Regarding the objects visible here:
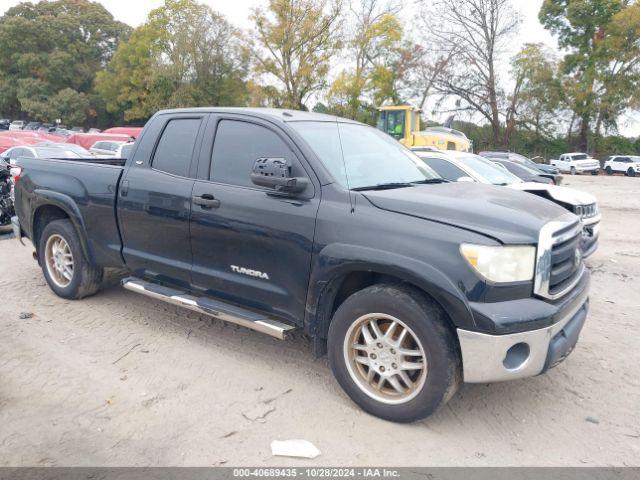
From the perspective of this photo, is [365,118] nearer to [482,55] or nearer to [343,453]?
[482,55]

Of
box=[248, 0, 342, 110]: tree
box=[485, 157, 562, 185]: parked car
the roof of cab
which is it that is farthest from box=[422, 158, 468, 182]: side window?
box=[248, 0, 342, 110]: tree

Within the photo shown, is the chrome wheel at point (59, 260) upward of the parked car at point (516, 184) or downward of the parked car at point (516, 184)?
downward

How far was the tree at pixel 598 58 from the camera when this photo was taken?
128 ft

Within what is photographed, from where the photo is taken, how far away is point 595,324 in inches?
205

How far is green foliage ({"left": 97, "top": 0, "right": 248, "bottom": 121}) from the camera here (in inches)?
1625

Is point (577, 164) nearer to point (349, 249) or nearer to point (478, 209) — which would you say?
point (478, 209)

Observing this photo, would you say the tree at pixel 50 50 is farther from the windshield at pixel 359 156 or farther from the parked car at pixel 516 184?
the windshield at pixel 359 156

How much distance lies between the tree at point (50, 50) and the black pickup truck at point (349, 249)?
2178 inches

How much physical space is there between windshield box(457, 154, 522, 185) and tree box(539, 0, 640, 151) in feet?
120

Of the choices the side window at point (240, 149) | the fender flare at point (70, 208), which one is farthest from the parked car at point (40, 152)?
the side window at point (240, 149)

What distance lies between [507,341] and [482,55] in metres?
45.4

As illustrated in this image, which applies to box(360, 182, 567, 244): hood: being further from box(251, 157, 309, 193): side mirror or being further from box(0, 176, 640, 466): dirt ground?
box(0, 176, 640, 466): dirt ground

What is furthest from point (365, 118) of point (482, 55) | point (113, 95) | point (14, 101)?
point (14, 101)

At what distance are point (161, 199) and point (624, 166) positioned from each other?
38524 mm
